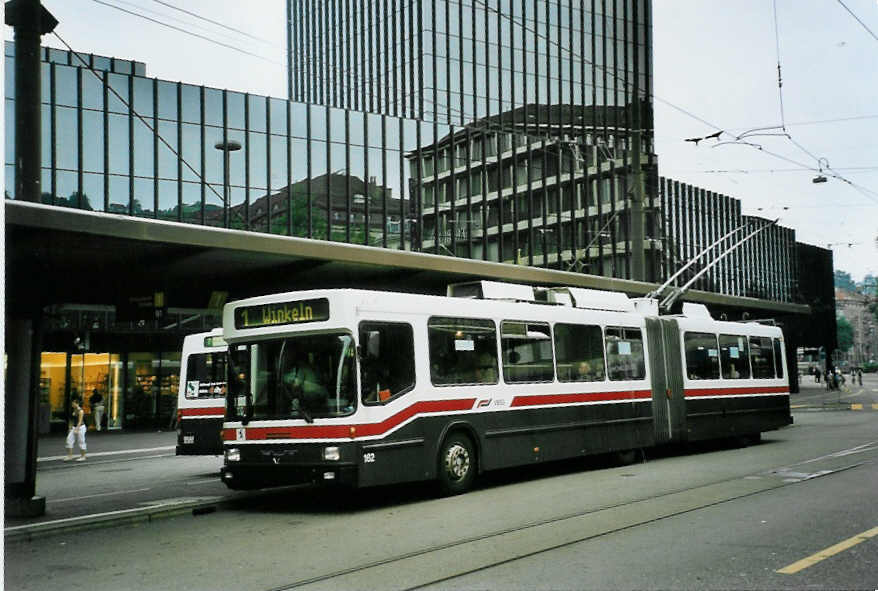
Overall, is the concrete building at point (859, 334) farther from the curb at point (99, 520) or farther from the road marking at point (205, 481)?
the curb at point (99, 520)

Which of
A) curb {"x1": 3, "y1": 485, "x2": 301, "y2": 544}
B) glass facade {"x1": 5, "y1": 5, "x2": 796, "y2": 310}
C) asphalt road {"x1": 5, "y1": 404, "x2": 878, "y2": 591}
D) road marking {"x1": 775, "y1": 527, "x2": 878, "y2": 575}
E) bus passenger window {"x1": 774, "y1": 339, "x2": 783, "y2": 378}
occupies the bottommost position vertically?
Result: road marking {"x1": 775, "y1": 527, "x2": 878, "y2": 575}

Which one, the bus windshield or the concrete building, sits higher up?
the concrete building

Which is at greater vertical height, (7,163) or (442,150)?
(442,150)

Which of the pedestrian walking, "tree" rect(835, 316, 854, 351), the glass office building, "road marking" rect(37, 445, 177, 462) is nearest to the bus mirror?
"road marking" rect(37, 445, 177, 462)

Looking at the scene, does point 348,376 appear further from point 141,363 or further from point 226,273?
point 141,363

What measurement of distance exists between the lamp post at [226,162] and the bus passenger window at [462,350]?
2812cm

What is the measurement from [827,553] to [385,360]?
5945mm

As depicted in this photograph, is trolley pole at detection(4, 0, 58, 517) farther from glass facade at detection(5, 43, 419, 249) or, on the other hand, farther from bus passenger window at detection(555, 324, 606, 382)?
glass facade at detection(5, 43, 419, 249)

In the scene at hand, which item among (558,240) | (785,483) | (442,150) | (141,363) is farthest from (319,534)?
(558,240)

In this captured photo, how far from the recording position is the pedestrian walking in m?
35.4

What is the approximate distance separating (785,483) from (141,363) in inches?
1206

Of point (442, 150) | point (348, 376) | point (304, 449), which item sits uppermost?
point (442, 150)

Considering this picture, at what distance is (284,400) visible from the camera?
12203mm

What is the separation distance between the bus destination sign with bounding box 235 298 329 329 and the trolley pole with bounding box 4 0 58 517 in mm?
2668
